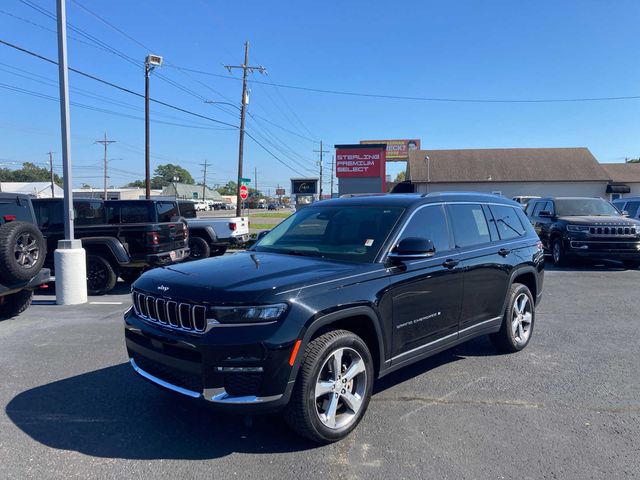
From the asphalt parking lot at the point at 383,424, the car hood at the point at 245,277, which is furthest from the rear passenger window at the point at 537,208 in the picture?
the car hood at the point at 245,277

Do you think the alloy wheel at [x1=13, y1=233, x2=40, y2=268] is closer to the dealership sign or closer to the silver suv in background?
the silver suv in background

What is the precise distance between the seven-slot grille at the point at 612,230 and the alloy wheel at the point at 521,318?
24.0 ft

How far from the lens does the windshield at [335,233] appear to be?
13.5ft

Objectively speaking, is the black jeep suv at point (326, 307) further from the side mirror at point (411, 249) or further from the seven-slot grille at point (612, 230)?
the seven-slot grille at point (612, 230)

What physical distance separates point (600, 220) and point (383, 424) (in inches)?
412

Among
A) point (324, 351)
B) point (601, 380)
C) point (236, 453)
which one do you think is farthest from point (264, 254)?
point (601, 380)

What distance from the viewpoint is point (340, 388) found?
350cm

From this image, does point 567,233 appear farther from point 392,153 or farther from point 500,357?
point 392,153

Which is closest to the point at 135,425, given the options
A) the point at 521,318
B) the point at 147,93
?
the point at 521,318

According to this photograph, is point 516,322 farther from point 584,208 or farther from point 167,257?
point 584,208

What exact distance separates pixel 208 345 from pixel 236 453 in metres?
0.84

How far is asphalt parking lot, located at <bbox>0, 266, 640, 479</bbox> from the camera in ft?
10.4

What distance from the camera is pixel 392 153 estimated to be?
74.4 m

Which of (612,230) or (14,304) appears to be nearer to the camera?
(14,304)
